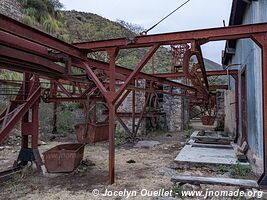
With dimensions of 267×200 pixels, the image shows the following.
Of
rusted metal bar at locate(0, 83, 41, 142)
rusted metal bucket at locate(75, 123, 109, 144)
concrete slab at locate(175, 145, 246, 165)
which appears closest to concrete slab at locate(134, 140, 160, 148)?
rusted metal bucket at locate(75, 123, 109, 144)

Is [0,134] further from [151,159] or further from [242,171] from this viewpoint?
[242,171]

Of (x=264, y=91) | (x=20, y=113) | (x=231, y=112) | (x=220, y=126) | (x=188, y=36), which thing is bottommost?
(x=220, y=126)

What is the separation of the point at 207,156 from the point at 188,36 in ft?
10.7

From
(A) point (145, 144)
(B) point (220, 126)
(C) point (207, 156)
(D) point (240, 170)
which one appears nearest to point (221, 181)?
(D) point (240, 170)

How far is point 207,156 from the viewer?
22.9ft

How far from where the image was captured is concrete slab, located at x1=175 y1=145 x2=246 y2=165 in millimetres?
6391

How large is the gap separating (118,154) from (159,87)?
7.47 m

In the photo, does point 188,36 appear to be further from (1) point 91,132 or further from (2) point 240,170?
(1) point 91,132

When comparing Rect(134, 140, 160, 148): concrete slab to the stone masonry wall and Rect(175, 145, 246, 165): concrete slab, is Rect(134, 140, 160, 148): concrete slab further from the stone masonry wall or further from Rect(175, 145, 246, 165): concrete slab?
the stone masonry wall

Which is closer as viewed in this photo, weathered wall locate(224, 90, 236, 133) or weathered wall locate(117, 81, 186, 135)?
weathered wall locate(224, 90, 236, 133)

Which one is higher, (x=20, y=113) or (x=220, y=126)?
(x=20, y=113)

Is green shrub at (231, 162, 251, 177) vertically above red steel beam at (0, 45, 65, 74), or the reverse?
red steel beam at (0, 45, 65, 74)

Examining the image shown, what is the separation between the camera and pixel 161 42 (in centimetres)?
536

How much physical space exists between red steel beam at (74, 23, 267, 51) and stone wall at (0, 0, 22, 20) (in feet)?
41.0
